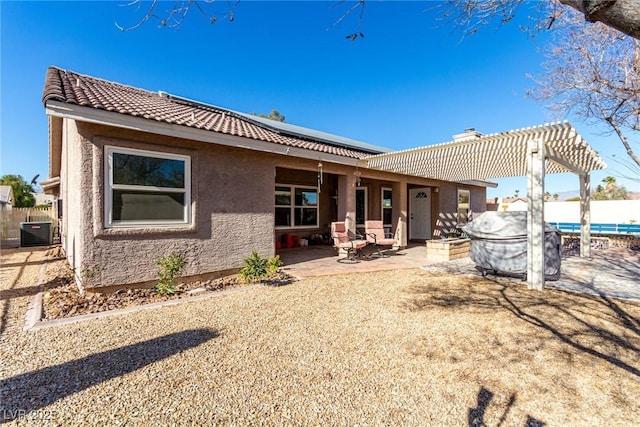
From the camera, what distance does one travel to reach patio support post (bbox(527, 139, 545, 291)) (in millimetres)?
6523

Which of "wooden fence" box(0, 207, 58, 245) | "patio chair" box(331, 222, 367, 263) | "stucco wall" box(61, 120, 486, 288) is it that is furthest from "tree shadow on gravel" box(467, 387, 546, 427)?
"wooden fence" box(0, 207, 58, 245)

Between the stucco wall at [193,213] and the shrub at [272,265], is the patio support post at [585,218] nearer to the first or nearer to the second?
the stucco wall at [193,213]

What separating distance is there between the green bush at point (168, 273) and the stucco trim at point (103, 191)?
62 centimetres

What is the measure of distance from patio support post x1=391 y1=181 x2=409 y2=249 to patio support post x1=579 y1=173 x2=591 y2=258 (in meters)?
6.76

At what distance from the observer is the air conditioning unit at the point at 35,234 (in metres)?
14.2

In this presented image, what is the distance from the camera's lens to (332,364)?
3.39 metres

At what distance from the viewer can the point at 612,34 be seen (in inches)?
292

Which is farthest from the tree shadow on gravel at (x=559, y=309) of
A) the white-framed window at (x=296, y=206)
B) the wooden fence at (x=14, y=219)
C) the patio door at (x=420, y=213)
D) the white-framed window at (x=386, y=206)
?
the wooden fence at (x=14, y=219)

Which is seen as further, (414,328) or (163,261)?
(163,261)

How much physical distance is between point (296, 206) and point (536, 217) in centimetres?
933

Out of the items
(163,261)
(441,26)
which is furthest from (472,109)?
(163,261)

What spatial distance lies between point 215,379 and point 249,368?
1.28 ft

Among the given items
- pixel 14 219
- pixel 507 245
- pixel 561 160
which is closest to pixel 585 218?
pixel 561 160

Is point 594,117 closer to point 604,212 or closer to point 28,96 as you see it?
point 28,96
